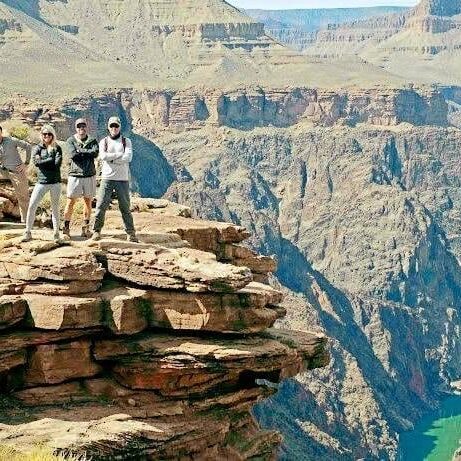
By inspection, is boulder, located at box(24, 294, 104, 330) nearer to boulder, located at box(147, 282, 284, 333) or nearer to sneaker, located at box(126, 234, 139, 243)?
boulder, located at box(147, 282, 284, 333)

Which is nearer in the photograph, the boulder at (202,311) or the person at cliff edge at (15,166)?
the boulder at (202,311)

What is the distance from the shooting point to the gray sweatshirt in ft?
99.1

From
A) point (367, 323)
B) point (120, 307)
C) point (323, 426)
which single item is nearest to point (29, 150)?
point (120, 307)

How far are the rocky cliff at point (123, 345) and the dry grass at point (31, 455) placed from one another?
0.88 m

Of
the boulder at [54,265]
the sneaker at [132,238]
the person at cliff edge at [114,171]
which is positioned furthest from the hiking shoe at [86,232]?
the boulder at [54,265]

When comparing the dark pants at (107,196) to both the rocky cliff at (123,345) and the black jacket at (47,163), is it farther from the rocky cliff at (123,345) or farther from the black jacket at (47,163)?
the black jacket at (47,163)

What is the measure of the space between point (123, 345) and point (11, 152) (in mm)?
6176

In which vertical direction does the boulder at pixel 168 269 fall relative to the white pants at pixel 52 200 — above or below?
below

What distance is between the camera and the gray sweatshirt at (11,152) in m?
30.2

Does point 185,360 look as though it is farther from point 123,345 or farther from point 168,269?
point 168,269

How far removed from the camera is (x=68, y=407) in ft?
92.9

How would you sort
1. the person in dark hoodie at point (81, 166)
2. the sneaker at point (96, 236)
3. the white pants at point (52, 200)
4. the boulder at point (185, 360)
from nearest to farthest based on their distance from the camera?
the boulder at point (185, 360)
the white pants at point (52, 200)
the person in dark hoodie at point (81, 166)
the sneaker at point (96, 236)

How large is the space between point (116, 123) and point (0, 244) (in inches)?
168

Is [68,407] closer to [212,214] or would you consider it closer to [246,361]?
[246,361]
